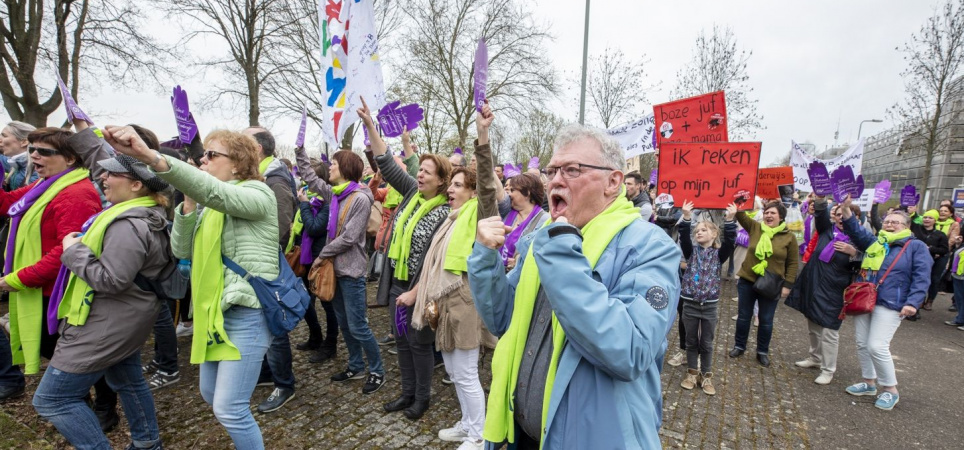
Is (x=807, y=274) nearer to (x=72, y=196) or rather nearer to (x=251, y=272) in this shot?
(x=251, y=272)

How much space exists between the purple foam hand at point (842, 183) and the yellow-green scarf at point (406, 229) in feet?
12.0

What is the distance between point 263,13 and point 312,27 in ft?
6.39

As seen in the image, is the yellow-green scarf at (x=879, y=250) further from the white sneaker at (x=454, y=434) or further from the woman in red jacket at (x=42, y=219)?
the woman in red jacket at (x=42, y=219)

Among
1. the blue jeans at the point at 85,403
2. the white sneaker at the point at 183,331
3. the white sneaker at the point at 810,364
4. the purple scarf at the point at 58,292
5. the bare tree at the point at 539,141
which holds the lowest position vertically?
the white sneaker at the point at 810,364

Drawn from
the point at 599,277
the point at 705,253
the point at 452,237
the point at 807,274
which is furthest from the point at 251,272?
the point at 807,274

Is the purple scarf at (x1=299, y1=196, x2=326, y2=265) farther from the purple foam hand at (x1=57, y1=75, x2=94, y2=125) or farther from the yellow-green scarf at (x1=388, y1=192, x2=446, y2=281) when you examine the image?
the purple foam hand at (x1=57, y1=75, x2=94, y2=125)

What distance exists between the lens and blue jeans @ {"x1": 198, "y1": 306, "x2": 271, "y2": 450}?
2.46 metres

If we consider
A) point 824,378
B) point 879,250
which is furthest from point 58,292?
point 879,250

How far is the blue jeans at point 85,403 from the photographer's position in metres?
2.49

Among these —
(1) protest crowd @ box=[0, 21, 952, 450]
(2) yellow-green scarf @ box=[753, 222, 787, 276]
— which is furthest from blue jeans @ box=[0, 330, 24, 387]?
(2) yellow-green scarf @ box=[753, 222, 787, 276]

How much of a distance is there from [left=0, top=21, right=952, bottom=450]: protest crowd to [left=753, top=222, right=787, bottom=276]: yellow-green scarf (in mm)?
21

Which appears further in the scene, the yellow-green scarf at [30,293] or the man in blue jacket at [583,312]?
the yellow-green scarf at [30,293]

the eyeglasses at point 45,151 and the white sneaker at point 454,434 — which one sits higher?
the eyeglasses at point 45,151

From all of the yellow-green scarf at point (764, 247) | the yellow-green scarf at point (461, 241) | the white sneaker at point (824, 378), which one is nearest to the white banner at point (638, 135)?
the yellow-green scarf at point (764, 247)
